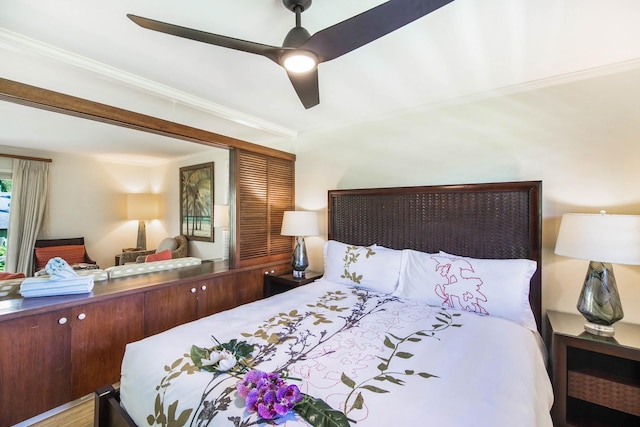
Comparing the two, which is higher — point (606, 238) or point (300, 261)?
point (606, 238)

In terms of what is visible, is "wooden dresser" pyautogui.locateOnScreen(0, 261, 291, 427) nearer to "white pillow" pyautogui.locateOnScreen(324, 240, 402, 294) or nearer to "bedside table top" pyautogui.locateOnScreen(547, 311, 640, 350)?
"white pillow" pyautogui.locateOnScreen(324, 240, 402, 294)

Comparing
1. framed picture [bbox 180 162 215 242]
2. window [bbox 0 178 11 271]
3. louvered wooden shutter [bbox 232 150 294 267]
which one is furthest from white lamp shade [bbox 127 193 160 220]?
louvered wooden shutter [bbox 232 150 294 267]

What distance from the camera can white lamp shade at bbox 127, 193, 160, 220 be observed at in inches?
197

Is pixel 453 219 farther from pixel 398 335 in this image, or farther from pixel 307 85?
pixel 307 85

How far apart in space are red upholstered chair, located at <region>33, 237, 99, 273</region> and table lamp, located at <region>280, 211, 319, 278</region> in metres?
3.07

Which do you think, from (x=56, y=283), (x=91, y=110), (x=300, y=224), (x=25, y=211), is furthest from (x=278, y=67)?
(x=25, y=211)

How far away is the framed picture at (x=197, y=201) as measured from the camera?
4.52 m

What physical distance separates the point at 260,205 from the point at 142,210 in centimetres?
330

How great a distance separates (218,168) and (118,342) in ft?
9.64

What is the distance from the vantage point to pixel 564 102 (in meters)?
2.03

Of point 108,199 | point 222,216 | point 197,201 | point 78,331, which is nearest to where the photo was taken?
point 78,331

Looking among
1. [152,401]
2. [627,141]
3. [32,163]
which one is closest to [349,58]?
[627,141]

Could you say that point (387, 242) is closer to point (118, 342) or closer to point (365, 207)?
point (365, 207)

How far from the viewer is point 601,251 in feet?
5.16
